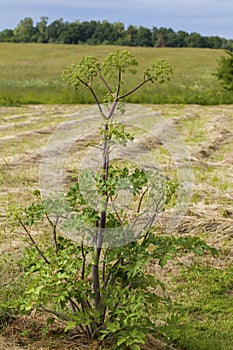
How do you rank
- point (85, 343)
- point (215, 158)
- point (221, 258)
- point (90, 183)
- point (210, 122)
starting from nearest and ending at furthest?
point (90, 183) → point (85, 343) → point (221, 258) → point (215, 158) → point (210, 122)

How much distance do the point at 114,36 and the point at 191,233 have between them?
66.5m

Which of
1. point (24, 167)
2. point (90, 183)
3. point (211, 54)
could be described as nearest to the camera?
point (90, 183)

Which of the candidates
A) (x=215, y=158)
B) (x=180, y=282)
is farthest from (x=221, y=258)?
(x=215, y=158)

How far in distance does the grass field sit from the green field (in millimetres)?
1908

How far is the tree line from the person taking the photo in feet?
220

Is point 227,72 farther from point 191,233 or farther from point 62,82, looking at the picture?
point 191,233

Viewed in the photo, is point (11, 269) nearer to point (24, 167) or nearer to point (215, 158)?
point (24, 167)

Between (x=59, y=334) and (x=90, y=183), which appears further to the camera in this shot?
(x=59, y=334)

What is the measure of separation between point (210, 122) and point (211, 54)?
3048 cm

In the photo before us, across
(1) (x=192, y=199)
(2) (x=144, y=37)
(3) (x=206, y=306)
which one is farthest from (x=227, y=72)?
(2) (x=144, y=37)

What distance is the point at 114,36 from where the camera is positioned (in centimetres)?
7031

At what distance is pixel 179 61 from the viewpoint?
125 feet

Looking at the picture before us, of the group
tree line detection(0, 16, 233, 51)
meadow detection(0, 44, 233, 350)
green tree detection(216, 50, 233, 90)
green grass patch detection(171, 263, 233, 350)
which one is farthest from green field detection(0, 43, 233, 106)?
tree line detection(0, 16, 233, 51)

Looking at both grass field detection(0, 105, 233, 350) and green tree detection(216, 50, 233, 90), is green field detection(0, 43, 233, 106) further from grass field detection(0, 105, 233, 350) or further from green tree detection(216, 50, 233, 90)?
grass field detection(0, 105, 233, 350)
